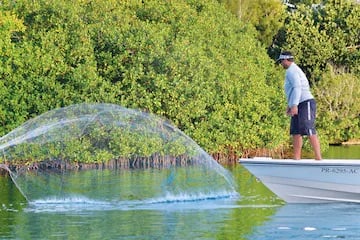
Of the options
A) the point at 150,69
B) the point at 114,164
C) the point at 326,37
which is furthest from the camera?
the point at 326,37

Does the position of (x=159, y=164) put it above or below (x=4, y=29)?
below

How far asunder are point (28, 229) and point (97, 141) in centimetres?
1351

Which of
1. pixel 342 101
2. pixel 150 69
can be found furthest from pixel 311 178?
pixel 342 101

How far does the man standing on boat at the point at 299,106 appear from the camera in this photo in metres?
19.9

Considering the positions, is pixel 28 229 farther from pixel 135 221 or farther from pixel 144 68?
pixel 144 68

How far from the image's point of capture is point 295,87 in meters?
19.9

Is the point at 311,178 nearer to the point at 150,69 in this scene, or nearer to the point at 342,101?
the point at 150,69

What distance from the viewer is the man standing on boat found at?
1991cm

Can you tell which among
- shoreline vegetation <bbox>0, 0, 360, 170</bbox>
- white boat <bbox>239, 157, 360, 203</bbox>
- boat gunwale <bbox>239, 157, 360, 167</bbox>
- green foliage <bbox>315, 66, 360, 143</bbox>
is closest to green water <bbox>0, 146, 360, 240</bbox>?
white boat <bbox>239, 157, 360, 203</bbox>

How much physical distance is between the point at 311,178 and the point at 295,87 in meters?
1.65

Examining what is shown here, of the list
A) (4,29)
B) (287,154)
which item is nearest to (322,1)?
(287,154)

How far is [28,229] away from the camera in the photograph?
18438mm

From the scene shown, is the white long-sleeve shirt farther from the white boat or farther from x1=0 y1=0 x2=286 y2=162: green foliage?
x1=0 y1=0 x2=286 y2=162: green foliage

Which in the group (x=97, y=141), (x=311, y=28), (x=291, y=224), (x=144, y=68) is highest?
(x=311, y=28)
